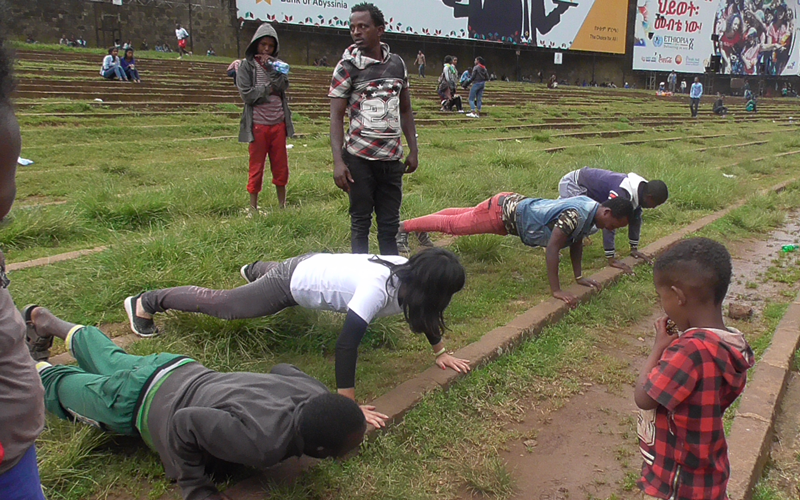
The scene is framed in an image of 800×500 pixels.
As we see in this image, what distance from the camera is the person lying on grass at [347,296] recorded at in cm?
265

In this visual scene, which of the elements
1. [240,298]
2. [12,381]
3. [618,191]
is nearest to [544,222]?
[618,191]

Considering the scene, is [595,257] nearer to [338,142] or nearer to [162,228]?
[338,142]

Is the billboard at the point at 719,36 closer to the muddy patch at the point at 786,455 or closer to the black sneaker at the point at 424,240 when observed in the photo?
the black sneaker at the point at 424,240

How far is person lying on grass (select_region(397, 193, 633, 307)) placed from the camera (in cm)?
425

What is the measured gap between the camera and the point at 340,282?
2906 millimetres

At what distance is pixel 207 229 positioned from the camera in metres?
4.55

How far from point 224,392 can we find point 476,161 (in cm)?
715

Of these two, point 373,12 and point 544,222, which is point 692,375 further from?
point 373,12

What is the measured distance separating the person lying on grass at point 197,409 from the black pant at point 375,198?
5.64ft

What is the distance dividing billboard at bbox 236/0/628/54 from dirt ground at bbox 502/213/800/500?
29.5 meters

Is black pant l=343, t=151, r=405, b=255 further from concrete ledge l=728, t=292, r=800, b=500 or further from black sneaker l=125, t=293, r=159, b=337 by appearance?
concrete ledge l=728, t=292, r=800, b=500

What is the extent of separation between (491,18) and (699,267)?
127 feet

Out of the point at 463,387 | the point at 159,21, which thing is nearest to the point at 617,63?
the point at 159,21

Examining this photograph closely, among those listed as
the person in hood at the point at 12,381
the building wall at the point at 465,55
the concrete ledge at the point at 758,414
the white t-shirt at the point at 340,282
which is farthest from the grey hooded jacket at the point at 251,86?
the building wall at the point at 465,55
